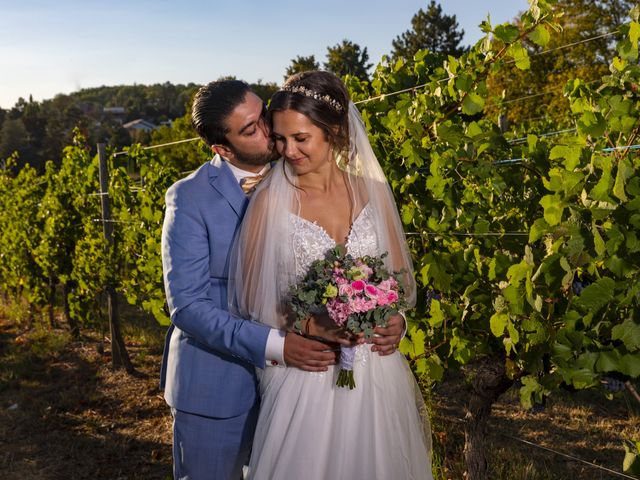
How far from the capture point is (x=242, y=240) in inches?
101

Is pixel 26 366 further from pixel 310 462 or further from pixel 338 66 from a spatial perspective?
pixel 338 66

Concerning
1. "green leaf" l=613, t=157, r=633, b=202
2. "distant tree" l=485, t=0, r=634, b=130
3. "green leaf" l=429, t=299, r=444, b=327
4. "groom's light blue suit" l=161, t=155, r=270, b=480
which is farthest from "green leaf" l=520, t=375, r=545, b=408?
"distant tree" l=485, t=0, r=634, b=130

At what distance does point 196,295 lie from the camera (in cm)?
251

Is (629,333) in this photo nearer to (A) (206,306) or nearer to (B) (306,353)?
(B) (306,353)

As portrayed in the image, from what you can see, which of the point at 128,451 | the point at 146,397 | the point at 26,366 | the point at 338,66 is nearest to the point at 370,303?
the point at 128,451

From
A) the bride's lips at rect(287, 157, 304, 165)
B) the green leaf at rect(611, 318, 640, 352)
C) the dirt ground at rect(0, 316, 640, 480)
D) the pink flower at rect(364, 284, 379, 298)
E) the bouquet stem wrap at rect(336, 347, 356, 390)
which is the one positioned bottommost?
the dirt ground at rect(0, 316, 640, 480)

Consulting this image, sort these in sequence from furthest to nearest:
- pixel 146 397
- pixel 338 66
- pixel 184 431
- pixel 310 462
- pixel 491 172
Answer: pixel 338 66 → pixel 146 397 → pixel 491 172 → pixel 184 431 → pixel 310 462

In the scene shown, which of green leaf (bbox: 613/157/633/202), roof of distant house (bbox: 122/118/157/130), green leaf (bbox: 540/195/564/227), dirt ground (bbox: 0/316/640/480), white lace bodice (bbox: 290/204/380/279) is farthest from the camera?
roof of distant house (bbox: 122/118/157/130)

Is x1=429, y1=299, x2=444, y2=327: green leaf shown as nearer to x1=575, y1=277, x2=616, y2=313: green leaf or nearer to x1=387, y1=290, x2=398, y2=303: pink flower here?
x1=387, y1=290, x2=398, y2=303: pink flower

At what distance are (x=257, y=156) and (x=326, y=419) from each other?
1054 millimetres

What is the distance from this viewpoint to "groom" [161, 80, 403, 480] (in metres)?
2.47

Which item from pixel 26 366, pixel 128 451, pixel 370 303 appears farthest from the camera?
pixel 26 366

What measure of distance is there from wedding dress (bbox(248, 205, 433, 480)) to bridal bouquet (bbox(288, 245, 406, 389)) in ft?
0.43

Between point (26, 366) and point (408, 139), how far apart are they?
6168mm
